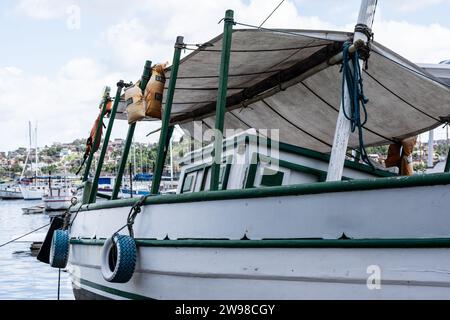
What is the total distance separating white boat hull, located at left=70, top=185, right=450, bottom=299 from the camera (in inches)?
203

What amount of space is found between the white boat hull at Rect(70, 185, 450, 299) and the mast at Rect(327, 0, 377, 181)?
90 cm

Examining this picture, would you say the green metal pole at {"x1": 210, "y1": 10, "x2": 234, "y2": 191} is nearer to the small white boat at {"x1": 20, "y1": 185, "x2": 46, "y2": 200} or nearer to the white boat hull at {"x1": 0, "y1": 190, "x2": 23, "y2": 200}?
the small white boat at {"x1": 20, "y1": 185, "x2": 46, "y2": 200}

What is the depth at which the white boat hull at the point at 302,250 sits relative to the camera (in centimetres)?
515

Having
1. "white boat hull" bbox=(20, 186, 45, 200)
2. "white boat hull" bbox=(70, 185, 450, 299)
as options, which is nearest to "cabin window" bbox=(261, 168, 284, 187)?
"white boat hull" bbox=(70, 185, 450, 299)

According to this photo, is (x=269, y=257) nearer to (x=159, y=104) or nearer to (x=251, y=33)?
(x=251, y=33)

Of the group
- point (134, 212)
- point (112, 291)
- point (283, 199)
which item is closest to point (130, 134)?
point (134, 212)

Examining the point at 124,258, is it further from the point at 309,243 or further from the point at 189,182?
the point at 309,243

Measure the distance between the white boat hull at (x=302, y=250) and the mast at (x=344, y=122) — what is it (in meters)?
0.90

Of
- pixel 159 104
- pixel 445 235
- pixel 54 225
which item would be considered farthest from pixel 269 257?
pixel 54 225

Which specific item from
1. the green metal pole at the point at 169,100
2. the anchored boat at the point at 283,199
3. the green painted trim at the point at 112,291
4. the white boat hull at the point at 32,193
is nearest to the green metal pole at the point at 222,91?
the anchored boat at the point at 283,199

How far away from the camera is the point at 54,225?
41.7ft

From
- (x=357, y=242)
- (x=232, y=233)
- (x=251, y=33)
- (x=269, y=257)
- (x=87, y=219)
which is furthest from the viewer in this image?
(x=87, y=219)

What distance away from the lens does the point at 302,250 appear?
5809 millimetres
